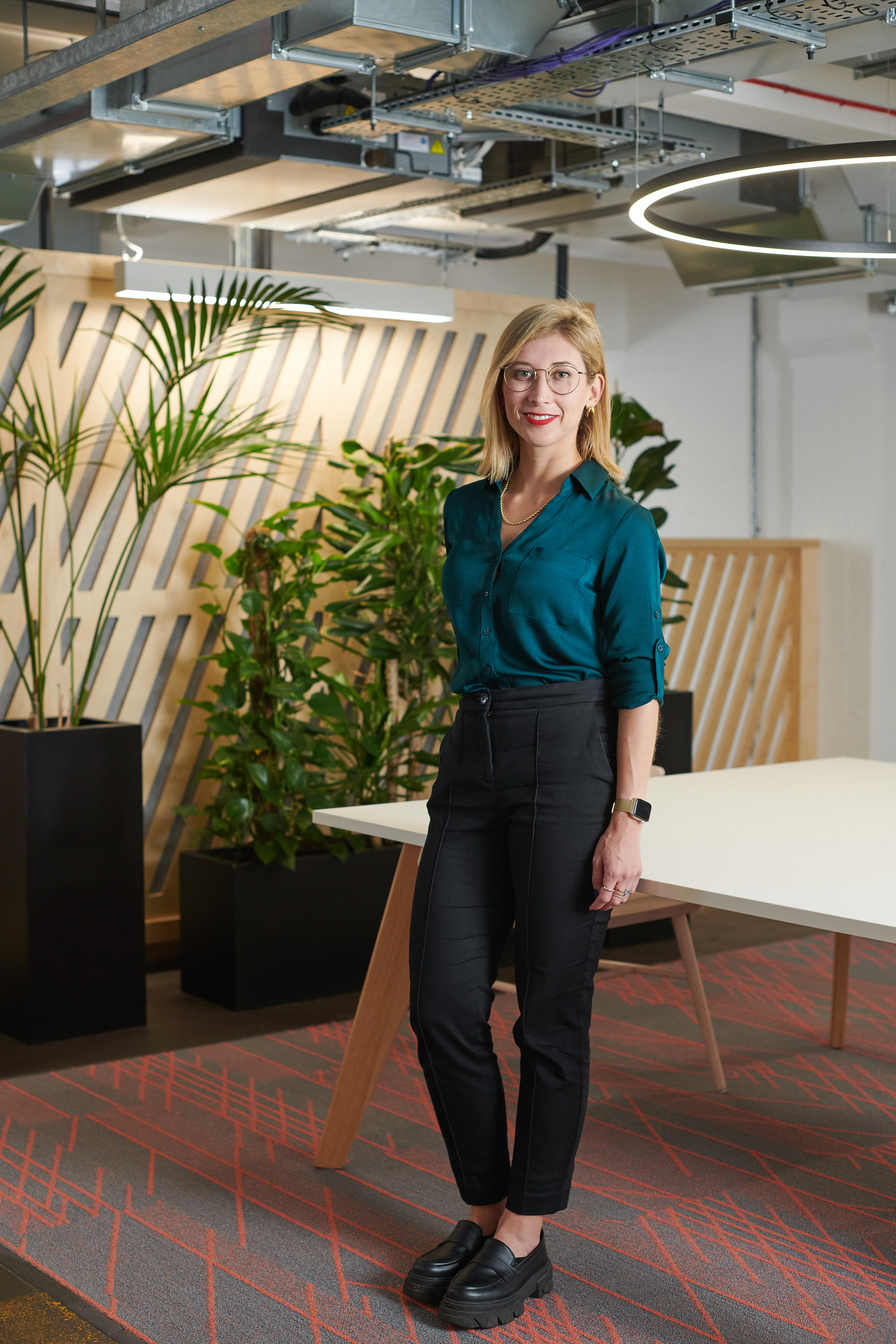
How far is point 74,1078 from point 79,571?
1.40 m

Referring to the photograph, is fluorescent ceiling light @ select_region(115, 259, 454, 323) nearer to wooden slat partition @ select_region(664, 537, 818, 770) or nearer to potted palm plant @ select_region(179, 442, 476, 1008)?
potted palm plant @ select_region(179, 442, 476, 1008)

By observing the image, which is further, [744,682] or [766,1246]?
[744,682]

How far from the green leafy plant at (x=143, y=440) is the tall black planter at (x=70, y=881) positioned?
169 millimetres

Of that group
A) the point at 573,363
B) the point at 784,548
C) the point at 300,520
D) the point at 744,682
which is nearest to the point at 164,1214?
the point at 573,363

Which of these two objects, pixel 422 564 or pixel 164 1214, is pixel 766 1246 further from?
pixel 422 564

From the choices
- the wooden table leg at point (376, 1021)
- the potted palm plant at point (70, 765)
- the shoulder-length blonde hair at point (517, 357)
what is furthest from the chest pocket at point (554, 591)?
the potted palm plant at point (70, 765)

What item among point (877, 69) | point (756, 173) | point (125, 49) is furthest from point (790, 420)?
point (125, 49)

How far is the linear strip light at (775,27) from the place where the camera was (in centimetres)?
272

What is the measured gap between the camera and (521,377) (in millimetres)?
2221

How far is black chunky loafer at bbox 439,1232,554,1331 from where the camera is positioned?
2230 millimetres

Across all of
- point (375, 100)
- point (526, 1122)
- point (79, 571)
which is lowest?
point (526, 1122)

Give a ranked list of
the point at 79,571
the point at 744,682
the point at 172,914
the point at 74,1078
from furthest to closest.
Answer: the point at 744,682, the point at 172,914, the point at 79,571, the point at 74,1078

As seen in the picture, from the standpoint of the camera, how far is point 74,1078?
3.42m

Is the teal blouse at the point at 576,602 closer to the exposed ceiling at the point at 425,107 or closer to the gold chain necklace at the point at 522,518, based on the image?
the gold chain necklace at the point at 522,518
